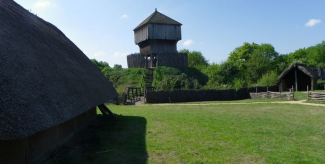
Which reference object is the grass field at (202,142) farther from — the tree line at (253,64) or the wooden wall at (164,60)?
the wooden wall at (164,60)

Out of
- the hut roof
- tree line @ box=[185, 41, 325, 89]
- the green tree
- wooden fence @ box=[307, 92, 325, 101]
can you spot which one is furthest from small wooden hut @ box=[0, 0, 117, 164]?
the green tree

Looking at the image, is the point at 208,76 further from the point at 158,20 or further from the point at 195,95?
the point at 195,95

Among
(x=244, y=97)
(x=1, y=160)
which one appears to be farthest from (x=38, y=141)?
(x=244, y=97)

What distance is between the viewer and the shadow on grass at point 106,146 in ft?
21.9

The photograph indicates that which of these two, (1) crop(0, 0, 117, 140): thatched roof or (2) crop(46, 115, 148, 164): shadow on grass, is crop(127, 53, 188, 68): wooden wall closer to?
(2) crop(46, 115, 148, 164): shadow on grass

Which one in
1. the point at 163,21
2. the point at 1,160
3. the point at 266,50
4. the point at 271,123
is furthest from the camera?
the point at 266,50

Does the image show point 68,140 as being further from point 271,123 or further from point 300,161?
point 271,123

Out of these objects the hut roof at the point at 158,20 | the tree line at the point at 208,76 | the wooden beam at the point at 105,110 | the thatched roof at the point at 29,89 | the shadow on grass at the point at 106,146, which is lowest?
the shadow on grass at the point at 106,146

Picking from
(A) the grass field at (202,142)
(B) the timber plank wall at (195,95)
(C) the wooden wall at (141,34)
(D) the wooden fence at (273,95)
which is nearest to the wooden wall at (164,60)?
(C) the wooden wall at (141,34)

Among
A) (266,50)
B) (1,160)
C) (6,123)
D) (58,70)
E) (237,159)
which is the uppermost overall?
(266,50)

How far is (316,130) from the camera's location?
971 centimetres

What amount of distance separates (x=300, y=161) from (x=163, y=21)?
34872mm

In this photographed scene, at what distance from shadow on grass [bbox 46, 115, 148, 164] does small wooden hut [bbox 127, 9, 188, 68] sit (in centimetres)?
2701

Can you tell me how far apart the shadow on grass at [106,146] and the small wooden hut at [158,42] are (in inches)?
1063
